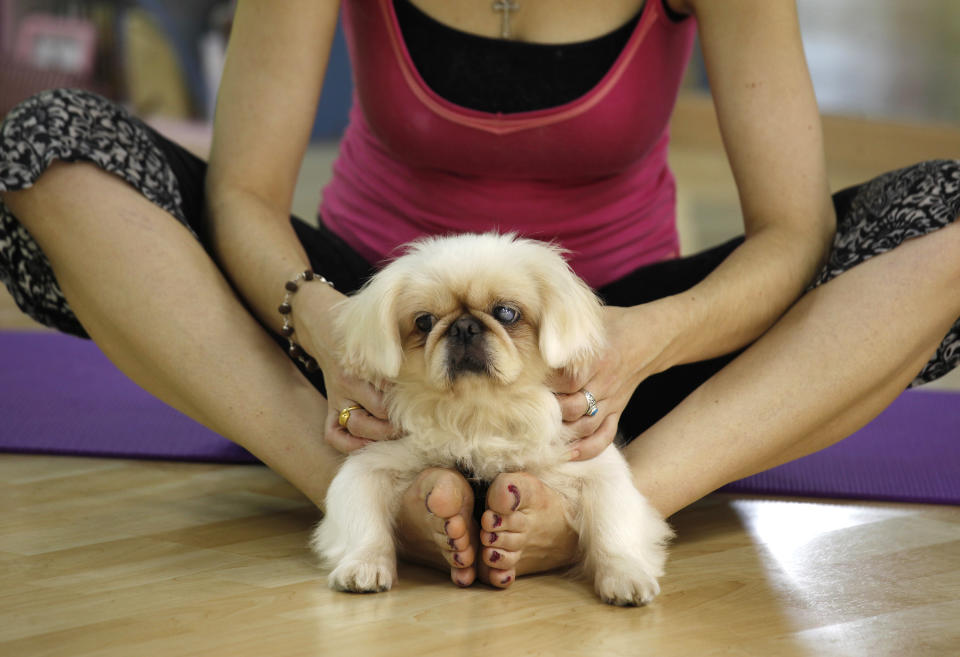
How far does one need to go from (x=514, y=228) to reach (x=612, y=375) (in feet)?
1.41

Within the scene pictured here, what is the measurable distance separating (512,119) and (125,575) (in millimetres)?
732

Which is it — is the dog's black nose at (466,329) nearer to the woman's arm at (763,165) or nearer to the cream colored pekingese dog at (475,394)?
the cream colored pekingese dog at (475,394)

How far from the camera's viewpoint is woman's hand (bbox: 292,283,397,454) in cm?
115

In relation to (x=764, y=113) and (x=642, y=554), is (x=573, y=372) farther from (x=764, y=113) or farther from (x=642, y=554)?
(x=764, y=113)

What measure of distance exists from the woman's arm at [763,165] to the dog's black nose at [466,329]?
0.98 ft

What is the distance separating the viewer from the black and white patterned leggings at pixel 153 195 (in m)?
1.30

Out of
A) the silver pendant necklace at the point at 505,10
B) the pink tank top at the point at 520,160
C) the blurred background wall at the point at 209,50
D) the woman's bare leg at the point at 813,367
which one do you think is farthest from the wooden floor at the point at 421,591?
the blurred background wall at the point at 209,50

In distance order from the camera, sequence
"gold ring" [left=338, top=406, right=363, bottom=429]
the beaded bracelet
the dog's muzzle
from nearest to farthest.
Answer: the dog's muzzle → "gold ring" [left=338, top=406, right=363, bottom=429] → the beaded bracelet

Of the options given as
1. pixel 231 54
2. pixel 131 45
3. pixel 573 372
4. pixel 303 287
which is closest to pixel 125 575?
pixel 303 287

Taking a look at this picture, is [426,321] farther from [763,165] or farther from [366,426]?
[763,165]

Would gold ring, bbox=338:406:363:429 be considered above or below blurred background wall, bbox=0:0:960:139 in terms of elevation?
below

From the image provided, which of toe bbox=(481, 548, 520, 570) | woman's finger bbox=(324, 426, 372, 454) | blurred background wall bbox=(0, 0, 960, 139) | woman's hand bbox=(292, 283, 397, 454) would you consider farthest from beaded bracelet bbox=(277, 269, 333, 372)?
blurred background wall bbox=(0, 0, 960, 139)

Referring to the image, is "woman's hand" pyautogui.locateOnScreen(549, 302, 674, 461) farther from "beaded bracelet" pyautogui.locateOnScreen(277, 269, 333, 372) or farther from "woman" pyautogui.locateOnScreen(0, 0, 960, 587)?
"beaded bracelet" pyautogui.locateOnScreen(277, 269, 333, 372)

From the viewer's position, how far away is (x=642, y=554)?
1.12 metres
